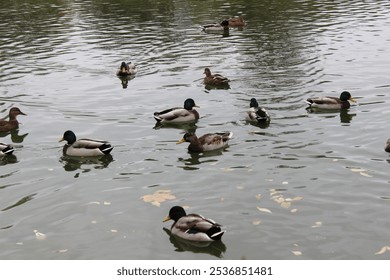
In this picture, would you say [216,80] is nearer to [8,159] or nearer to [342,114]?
[342,114]

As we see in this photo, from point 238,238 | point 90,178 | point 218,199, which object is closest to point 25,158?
point 90,178

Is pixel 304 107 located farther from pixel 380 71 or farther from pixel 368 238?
pixel 368 238

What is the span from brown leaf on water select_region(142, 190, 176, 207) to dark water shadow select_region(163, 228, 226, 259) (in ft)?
6.55

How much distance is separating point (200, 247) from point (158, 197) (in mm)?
2841

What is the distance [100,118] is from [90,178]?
240 inches

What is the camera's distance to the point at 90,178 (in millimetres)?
18703

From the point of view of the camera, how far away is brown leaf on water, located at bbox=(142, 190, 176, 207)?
16.8 m

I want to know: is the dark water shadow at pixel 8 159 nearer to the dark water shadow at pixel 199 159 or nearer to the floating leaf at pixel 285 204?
the dark water shadow at pixel 199 159

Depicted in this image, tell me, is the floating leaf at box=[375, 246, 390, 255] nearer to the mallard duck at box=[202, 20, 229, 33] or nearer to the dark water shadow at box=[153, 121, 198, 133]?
the dark water shadow at box=[153, 121, 198, 133]

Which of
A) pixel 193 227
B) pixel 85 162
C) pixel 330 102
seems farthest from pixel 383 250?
pixel 330 102

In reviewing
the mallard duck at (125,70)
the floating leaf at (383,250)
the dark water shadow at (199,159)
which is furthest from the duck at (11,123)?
the floating leaf at (383,250)

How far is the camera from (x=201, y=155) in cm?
2028

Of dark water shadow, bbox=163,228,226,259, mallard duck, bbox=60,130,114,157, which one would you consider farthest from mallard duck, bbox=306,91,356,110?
dark water shadow, bbox=163,228,226,259

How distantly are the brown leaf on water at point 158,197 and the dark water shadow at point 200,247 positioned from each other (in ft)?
6.55
